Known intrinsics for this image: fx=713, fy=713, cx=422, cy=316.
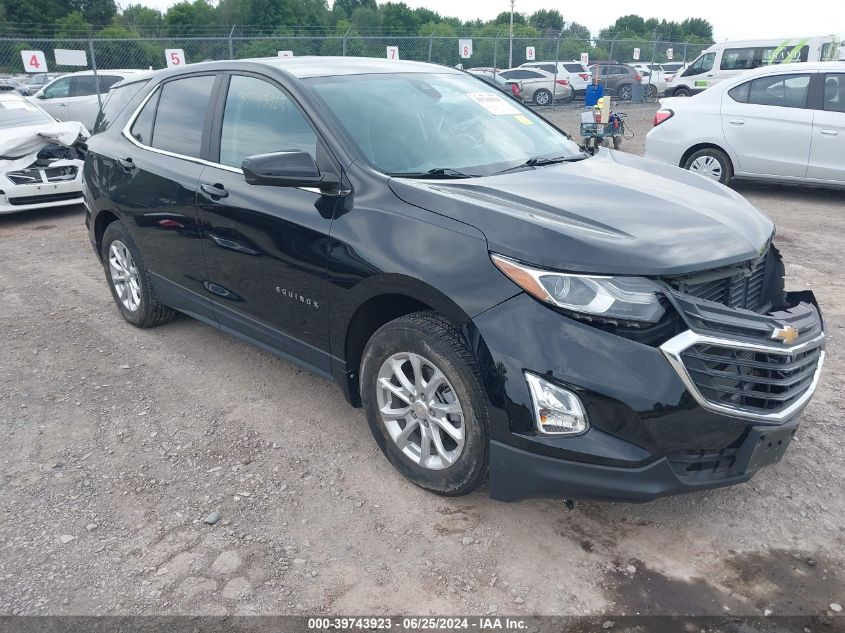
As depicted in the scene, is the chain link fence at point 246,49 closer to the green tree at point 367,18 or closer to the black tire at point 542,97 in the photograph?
the black tire at point 542,97

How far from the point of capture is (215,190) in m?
3.83

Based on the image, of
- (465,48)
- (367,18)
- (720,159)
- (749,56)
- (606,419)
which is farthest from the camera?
(367,18)

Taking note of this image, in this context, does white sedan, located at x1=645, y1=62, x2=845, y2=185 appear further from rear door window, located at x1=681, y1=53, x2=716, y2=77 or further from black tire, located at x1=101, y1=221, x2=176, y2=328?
rear door window, located at x1=681, y1=53, x2=716, y2=77

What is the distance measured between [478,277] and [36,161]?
7.76m

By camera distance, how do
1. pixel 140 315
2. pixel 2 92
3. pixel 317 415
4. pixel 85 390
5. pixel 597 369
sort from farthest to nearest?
pixel 2 92 < pixel 140 315 < pixel 85 390 < pixel 317 415 < pixel 597 369

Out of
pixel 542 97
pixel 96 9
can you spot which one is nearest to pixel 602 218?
pixel 542 97

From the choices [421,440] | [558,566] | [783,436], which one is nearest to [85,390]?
[421,440]

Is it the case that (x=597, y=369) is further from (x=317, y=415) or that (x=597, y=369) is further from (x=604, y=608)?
(x=317, y=415)

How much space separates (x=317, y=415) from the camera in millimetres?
3881

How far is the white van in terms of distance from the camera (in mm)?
19141

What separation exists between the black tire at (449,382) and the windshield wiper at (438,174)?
0.68 metres

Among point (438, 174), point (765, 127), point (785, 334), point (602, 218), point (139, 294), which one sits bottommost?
point (139, 294)

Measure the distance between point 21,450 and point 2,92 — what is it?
7.75 metres

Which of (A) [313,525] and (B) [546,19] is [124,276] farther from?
(B) [546,19]
